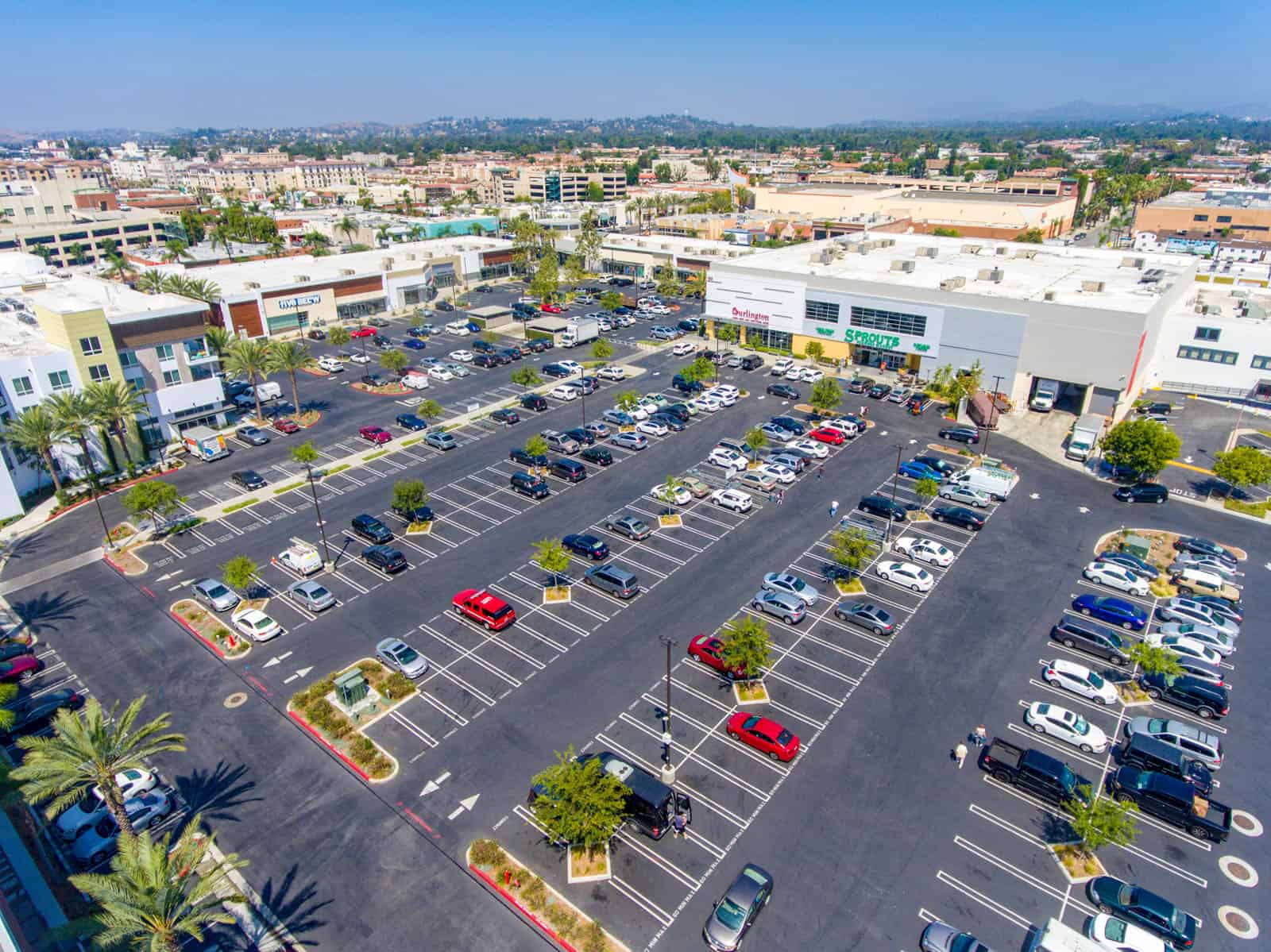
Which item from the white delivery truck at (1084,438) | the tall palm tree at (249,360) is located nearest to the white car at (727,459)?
the white delivery truck at (1084,438)

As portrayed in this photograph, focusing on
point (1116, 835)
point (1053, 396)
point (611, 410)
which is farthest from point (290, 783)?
point (1053, 396)

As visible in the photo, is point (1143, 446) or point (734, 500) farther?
point (1143, 446)

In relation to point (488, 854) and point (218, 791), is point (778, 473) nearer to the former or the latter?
point (488, 854)

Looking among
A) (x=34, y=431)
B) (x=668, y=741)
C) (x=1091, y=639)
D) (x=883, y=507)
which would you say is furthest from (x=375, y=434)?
(x=1091, y=639)

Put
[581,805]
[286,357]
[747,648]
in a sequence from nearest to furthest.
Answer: [581,805] < [747,648] < [286,357]

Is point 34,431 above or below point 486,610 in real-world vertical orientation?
above

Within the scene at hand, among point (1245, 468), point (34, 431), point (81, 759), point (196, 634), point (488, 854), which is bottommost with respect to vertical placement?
point (196, 634)

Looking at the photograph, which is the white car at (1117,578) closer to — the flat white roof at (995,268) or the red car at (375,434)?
the flat white roof at (995,268)

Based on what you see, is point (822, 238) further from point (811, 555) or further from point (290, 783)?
point (290, 783)
